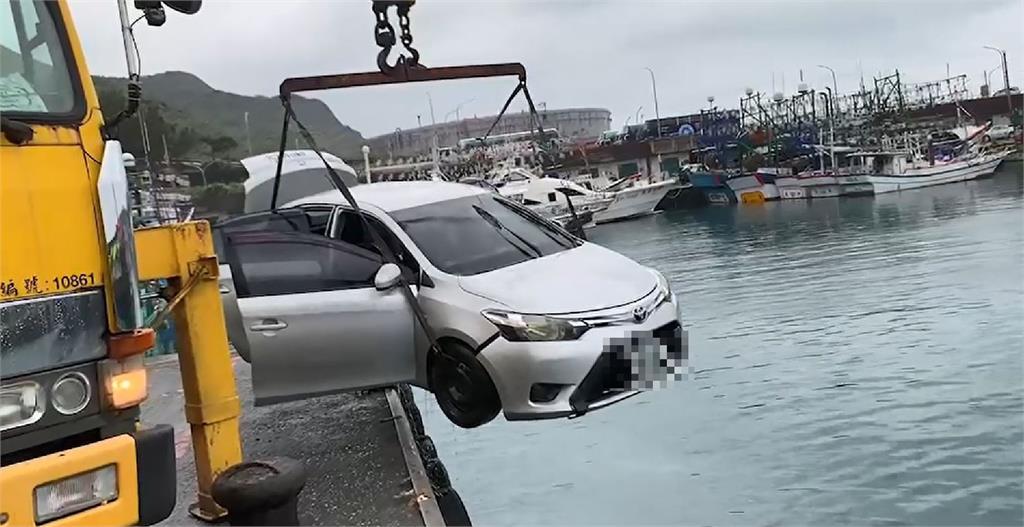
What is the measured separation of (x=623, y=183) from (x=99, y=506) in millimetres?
55911

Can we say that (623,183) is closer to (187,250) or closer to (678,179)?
(678,179)

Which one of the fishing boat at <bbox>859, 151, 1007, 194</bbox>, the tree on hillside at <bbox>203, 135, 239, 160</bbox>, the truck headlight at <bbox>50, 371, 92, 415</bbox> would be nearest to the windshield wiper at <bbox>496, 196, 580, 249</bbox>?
the truck headlight at <bbox>50, 371, 92, 415</bbox>

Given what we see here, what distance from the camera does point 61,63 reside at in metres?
3.74

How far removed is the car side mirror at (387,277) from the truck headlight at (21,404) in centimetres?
284

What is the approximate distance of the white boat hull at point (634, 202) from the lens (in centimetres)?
5231

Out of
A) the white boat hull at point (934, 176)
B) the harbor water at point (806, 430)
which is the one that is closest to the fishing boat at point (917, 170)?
the white boat hull at point (934, 176)

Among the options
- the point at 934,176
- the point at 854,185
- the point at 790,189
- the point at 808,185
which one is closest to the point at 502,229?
the point at 854,185

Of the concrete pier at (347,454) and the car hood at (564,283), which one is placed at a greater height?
the car hood at (564,283)

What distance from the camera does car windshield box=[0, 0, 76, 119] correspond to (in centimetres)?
356

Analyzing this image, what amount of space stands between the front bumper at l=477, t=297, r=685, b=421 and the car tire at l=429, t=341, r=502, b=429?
0.67 ft

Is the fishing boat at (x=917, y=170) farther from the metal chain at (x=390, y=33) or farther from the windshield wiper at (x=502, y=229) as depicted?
the metal chain at (x=390, y=33)

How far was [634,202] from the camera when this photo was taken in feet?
176

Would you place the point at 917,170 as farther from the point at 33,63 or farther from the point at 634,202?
the point at 33,63

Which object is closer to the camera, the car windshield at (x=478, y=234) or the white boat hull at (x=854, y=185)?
the car windshield at (x=478, y=234)
